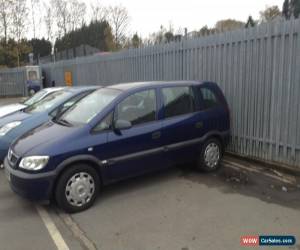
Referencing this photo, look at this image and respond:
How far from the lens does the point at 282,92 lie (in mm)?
5383

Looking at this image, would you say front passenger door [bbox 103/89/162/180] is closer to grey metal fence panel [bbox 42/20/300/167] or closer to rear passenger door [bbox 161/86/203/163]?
rear passenger door [bbox 161/86/203/163]

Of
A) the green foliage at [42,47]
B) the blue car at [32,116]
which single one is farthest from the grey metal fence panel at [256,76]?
the green foliage at [42,47]

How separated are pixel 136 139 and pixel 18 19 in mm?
30521

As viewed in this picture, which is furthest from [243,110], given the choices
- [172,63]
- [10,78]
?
[10,78]

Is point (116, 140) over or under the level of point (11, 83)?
under

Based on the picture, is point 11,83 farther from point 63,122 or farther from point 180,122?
point 180,122

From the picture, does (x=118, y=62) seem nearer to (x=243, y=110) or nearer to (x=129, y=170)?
(x=243, y=110)

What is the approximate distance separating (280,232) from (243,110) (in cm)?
315

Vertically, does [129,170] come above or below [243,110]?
below

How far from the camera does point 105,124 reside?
4332 mm

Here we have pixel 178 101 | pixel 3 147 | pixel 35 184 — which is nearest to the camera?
pixel 35 184

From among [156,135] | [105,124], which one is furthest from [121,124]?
[156,135]

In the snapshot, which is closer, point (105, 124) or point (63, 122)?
point (105, 124)

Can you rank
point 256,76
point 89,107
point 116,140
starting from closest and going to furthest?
1. point 116,140
2. point 89,107
3. point 256,76
